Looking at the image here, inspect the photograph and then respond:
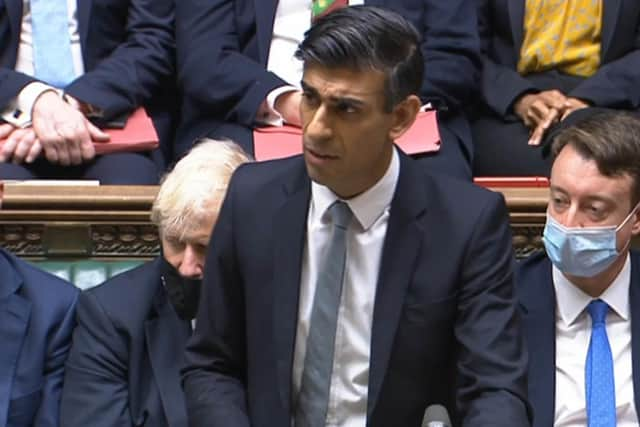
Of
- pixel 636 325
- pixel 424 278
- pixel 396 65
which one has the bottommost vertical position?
pixel 636 325

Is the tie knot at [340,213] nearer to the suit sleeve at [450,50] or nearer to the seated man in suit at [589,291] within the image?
the seated man in suit at [589,291]

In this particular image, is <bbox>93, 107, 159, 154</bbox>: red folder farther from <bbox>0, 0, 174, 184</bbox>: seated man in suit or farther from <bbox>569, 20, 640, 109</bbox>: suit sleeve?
<bbox>569, 20, 640, 109</bbox>: suit sleeve

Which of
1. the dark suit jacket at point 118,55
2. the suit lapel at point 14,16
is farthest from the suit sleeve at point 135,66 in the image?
the suit lapel at point 14,16

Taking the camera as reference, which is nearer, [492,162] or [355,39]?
[355,39]

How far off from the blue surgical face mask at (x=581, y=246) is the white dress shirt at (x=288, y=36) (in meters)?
0.66

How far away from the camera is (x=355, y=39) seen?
1428mm

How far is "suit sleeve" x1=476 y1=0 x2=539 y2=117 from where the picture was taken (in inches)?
94.2

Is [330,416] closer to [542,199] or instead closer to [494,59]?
[542,199]

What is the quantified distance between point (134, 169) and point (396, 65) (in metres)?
0.86

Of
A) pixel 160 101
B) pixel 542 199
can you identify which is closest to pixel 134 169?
pixel 160 101

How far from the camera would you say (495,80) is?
242cm

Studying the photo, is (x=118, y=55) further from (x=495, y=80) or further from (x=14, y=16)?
(x=495, y=80)

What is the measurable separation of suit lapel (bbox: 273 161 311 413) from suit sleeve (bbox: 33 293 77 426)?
15.9 inches

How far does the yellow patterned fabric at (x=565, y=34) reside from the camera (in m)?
2.42
